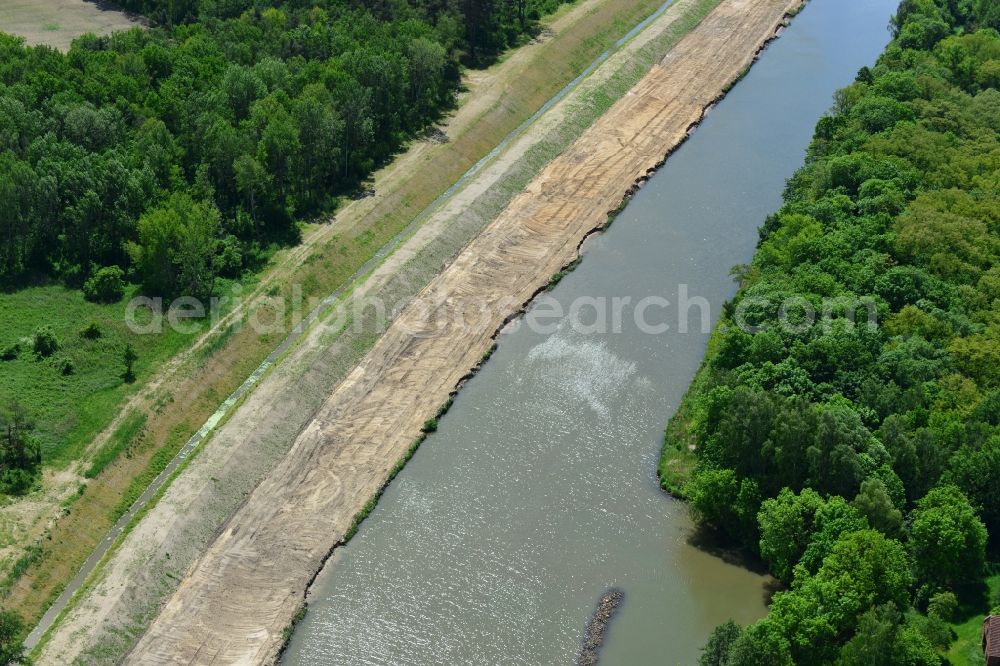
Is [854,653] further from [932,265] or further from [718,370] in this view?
[932,265]

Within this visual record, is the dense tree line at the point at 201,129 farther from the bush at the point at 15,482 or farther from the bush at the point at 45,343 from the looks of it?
the bush at the point at 15,482

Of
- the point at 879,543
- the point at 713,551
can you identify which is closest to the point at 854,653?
the point at 879,543

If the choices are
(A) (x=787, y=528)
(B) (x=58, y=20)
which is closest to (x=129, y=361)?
(A) (x=787, y=528)

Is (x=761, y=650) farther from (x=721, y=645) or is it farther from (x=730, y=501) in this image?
(x=730, y=501)

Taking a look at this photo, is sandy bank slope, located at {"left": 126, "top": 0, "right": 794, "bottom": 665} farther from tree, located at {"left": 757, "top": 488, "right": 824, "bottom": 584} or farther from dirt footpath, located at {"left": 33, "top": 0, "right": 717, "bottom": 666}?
tree, located at {"left": 757, "top": 488, "right": 824, "bottom": 584}

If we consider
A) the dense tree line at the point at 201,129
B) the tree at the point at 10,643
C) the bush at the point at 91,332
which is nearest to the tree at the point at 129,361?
the bush at the point at 91,332

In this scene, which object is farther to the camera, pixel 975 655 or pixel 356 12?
pixel 356 12
